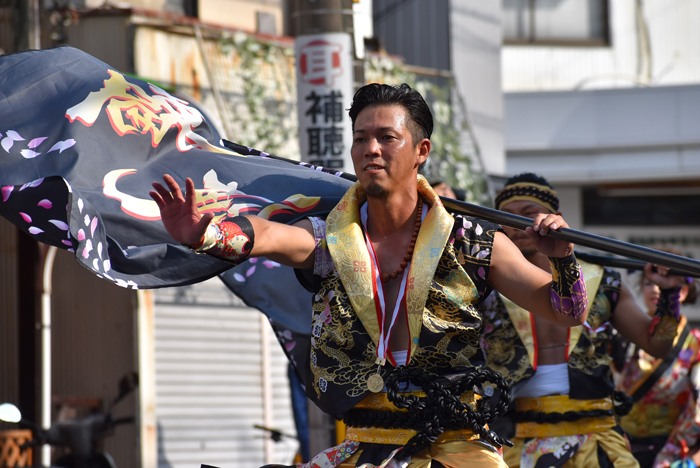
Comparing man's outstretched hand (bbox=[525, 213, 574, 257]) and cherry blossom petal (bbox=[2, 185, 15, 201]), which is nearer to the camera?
man's outstretched hand (bbox=[525, 213, 574, 257])

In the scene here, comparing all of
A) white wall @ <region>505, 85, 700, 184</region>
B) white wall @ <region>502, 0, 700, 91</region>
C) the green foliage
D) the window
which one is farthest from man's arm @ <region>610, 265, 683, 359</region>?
the window

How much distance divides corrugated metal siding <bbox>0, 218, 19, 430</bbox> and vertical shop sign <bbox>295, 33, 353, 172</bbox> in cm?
405

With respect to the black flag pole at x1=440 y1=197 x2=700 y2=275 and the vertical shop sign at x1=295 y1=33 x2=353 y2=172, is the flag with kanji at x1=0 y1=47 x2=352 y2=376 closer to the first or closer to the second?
the black flag pole at x1=440 y1=197 x2=700 y2=275

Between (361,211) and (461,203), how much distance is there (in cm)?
39

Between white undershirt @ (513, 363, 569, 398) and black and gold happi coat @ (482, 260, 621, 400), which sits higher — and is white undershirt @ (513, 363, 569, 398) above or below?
below

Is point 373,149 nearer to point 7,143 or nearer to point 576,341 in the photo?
point 7,143

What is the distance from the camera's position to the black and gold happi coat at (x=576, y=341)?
454 centimetres

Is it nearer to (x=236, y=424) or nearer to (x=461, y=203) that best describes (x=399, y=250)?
(x=461, y=203)

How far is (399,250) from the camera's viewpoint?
328 cm

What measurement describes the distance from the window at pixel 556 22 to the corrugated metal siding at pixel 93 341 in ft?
27.4

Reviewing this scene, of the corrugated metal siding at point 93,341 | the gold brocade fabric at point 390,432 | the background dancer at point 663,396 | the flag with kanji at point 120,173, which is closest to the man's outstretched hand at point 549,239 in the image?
the gold brocade fabric at point 390,432

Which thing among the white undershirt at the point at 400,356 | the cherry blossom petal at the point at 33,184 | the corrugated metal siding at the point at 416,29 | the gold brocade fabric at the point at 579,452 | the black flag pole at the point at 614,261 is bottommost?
the gold brocade fabric at the point at 579,452

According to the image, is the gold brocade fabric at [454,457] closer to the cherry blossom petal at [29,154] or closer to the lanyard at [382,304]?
the lanyard at [382,304]

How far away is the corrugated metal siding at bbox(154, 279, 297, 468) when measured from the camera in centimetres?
865
